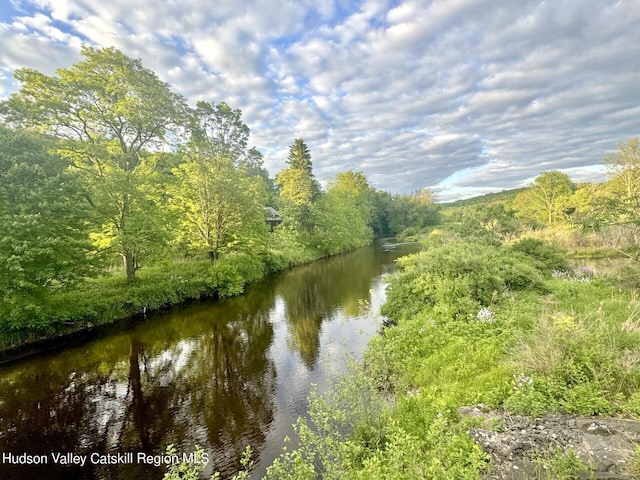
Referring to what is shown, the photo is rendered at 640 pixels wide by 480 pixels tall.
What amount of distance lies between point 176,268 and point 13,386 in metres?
10.3

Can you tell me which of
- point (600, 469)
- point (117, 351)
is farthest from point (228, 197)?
point (600, 469)

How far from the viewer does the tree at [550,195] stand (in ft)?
118

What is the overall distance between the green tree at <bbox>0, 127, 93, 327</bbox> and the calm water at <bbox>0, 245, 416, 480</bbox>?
2078 mm

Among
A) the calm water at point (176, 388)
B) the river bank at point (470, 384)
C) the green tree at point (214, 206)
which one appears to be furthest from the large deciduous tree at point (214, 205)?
the river bank at point (470, 384)

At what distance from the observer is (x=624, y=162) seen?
25.6 meters

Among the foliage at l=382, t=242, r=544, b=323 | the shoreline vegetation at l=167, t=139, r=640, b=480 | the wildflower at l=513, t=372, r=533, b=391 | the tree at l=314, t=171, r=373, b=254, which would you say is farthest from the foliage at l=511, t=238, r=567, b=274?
the tree at l=314, t=171, r=373, b=254

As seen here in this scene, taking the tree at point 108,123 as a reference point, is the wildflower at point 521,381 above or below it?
below

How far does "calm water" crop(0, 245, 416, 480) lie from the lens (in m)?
5.82

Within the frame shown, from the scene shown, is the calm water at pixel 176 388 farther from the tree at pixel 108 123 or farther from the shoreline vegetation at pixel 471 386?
the tree at pixel 108 123

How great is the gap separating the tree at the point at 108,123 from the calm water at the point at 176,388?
458 cm

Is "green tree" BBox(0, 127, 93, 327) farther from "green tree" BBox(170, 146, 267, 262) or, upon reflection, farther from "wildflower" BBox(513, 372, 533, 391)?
"wildflower" BBox(513, 372, 533, 391)

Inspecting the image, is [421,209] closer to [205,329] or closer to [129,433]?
[205,329]

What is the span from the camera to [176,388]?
7.96 metres

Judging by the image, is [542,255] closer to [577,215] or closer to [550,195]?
[577,215]
